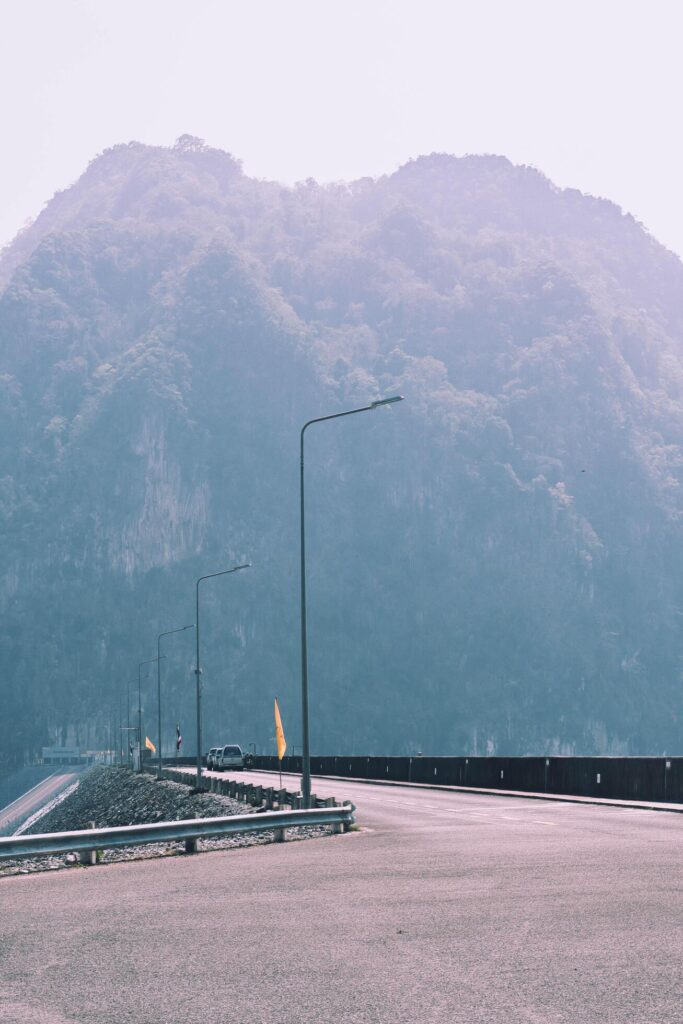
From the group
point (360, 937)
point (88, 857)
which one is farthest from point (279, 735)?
point (360, 937)

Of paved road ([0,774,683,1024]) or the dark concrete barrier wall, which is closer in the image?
paved road ([0,774,683,1024])

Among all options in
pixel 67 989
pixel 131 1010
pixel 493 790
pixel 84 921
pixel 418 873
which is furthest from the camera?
pixel 493 790

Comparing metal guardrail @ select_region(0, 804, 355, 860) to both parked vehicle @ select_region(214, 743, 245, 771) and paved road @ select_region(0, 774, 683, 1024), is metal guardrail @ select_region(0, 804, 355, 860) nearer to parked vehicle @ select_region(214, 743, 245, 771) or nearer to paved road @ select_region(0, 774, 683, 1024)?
paved road @ select_region(0, 774, 683, 1024)

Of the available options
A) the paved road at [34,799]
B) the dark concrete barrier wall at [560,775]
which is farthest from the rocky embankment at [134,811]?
the paved road at [34,799]

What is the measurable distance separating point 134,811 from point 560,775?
47980 millimetres

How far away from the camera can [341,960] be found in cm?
1112

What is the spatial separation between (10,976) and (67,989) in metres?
0.87

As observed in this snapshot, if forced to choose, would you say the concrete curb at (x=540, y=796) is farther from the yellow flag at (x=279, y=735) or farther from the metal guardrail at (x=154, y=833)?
the metal guardrail at (x=154, y=833)

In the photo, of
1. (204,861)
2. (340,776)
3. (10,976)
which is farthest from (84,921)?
(340,776)

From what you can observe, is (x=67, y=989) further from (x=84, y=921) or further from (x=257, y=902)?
(x=257, y=902)

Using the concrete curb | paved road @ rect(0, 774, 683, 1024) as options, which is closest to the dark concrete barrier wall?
the concrete curb

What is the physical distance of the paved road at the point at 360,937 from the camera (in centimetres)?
934

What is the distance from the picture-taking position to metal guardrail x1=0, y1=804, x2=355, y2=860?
20.7m

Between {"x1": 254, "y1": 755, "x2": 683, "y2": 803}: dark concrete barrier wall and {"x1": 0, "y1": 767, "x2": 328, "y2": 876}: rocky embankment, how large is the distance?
7101 mm
